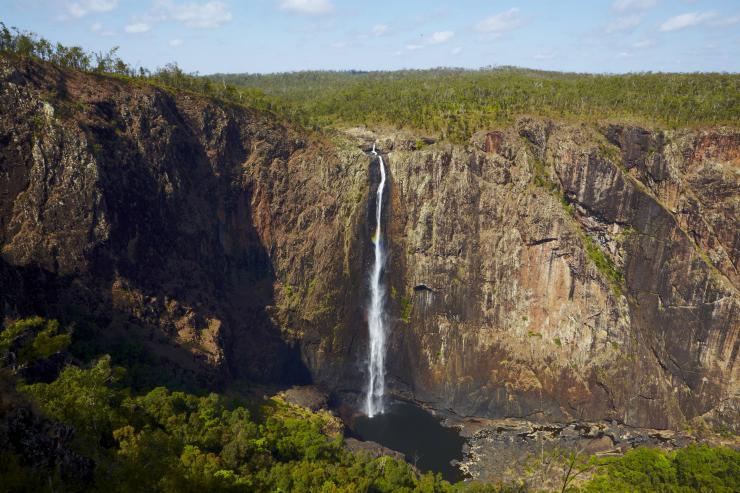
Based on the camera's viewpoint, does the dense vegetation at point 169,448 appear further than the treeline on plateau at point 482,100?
No

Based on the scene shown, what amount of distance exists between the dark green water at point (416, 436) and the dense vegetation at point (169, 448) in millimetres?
4695

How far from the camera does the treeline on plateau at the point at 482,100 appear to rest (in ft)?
160

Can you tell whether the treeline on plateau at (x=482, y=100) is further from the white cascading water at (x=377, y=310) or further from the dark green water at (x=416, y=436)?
the dark green water at (x=416, y=436)

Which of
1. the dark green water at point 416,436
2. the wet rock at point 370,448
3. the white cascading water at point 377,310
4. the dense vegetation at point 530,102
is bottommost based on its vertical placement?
the dark green water at point 416,436

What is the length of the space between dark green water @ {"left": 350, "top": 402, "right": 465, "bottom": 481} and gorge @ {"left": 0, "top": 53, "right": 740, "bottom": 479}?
4.54 feet

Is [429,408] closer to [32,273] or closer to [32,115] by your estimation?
[32,273]

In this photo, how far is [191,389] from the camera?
39.2 m

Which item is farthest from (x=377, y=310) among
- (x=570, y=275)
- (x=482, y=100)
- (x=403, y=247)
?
(x=482, y=100)

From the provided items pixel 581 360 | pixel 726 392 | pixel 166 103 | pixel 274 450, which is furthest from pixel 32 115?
pixel 726 392

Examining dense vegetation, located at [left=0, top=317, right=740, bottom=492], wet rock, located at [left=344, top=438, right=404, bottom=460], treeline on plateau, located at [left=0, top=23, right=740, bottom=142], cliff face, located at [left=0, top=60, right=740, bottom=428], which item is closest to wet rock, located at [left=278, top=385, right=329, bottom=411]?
cliff face, located at [left=0, top=60, right=740, bottom=428]

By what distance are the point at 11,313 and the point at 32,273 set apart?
607cm

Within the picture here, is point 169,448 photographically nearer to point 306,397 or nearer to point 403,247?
point 306,397

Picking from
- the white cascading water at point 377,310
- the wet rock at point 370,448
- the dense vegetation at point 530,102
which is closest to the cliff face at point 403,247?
the white cascading water at point 377,310

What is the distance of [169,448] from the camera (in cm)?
2348
